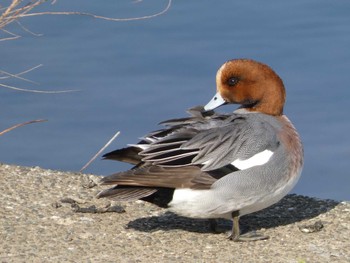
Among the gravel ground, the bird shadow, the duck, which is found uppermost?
the duck

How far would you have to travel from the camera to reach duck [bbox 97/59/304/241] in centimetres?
520

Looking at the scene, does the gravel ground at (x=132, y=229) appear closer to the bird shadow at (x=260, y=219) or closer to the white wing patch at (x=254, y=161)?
the bird shadow at (x=260, y=219)

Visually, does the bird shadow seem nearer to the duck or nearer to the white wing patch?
the duck

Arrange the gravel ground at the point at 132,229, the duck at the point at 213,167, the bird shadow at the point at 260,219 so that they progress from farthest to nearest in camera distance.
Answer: the bird shadow at the point at 260,219 < the duck at the point at 213,167 < the gravel ground at the point at 132,229

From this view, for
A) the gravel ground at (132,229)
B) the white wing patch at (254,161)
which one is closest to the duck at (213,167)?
the white wing patch at (254,161)

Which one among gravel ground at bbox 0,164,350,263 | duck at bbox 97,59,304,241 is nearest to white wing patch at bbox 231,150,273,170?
duck at bbox 97,59,304,241

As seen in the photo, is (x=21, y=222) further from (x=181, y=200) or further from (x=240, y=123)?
(x=240, y=123)

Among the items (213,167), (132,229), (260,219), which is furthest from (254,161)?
(132,229)

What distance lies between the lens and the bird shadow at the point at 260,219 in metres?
5.54

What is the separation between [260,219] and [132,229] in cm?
78

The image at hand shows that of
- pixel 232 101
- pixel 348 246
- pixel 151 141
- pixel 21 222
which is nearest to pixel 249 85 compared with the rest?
pixel 232 101

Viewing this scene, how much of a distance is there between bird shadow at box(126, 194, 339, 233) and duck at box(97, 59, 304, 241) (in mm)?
207

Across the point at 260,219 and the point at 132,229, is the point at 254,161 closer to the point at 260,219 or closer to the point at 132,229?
the point at 260,219

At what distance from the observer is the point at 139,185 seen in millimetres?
5176
